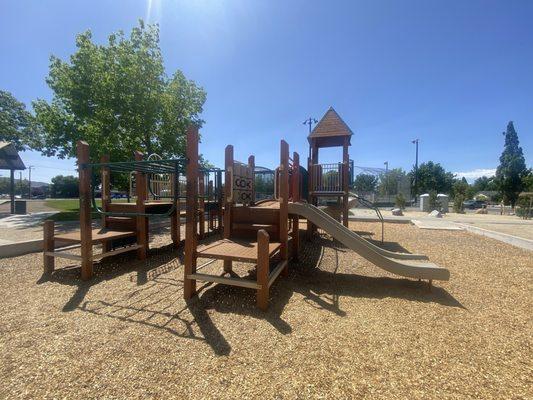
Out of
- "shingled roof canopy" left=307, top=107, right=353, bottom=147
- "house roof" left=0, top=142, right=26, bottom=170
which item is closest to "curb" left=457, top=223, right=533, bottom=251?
"shingled roof canopy" left=307, top=107, right=353, bottom=147

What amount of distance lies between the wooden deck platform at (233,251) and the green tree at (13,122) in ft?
108

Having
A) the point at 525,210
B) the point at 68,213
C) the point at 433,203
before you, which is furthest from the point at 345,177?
the point at 433,203

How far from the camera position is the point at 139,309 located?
11.6 feet

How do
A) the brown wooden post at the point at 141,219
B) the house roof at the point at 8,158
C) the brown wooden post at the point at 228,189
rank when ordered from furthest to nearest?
the house roof at the point at 8,158, the brown wooden post at the point at 141,219, the brown wooden post at the point at 228,189

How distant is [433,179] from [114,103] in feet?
208

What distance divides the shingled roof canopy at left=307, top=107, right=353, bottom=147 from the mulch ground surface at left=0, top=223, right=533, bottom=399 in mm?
6595

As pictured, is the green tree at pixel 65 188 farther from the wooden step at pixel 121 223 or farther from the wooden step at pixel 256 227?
the wooden step at pixel 256 227

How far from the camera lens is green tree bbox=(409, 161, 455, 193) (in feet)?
187

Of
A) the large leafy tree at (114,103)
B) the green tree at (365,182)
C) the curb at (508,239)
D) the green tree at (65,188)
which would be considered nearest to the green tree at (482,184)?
the green tree at (365,182)

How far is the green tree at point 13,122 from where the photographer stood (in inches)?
1065

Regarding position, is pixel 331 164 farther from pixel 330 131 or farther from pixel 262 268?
pixel 262 268

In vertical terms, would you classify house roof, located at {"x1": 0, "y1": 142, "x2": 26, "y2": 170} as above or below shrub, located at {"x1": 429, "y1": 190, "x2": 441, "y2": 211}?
above

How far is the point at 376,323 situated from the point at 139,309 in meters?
3.19

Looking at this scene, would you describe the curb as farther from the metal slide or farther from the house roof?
the house roof
